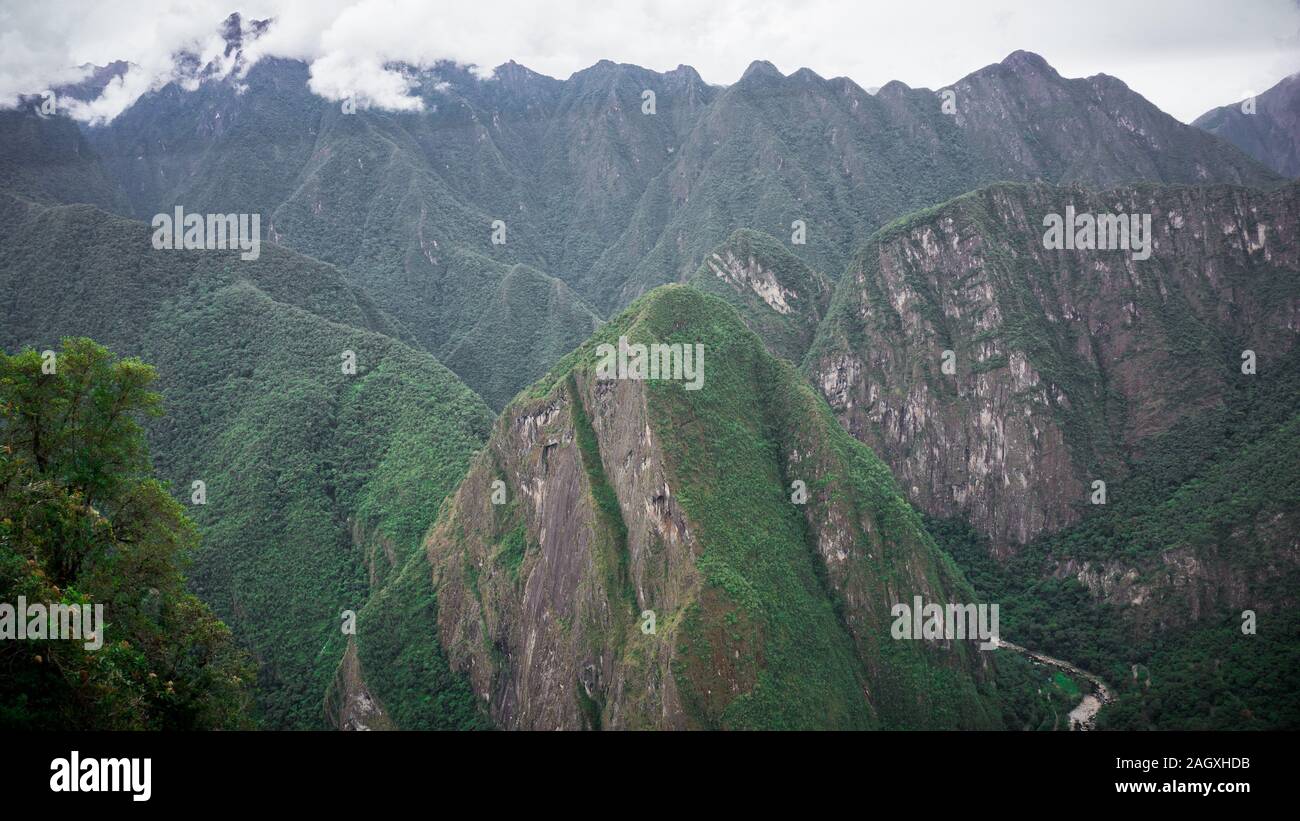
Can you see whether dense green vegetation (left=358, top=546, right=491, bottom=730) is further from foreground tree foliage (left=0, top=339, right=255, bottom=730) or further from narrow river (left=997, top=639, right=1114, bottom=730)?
narrow river (left=997, top=639, right=1114, bottom=730)

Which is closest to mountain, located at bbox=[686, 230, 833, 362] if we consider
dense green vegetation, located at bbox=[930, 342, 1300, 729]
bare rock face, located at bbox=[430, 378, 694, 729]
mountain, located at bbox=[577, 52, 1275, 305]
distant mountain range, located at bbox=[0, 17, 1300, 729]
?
distant mountain range, located at bbox=[0, 17, 1300, 729]

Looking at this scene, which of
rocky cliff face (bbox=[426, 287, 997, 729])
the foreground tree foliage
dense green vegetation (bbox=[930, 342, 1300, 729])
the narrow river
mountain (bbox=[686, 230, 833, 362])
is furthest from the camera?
mountain (bbox=[686, 230, 833, 362])

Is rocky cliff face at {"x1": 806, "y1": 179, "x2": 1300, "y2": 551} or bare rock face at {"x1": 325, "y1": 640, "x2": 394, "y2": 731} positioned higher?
rocky cliff face at {"x1": 806, "y1": 179, "x2": 1300, "y2": 551}

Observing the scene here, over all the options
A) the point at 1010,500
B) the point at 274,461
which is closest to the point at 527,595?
the point at 274,461

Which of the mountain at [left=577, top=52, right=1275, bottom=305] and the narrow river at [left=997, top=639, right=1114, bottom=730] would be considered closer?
the narrow river at [left=997, top=639, right=1114, bottom=730]
